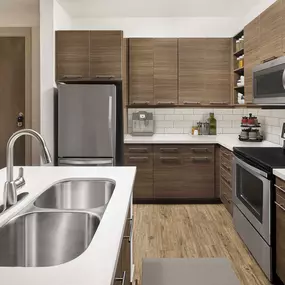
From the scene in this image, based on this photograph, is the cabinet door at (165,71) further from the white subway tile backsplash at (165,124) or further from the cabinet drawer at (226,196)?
the cabinet drawer at (226,196)

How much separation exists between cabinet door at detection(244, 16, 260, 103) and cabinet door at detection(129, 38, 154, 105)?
1392 millimetres

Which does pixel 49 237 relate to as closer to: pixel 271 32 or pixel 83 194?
pixel 83 194

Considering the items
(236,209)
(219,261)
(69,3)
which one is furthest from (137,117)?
(219,261)

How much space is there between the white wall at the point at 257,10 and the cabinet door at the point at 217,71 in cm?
41

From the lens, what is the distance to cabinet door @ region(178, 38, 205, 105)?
5289 millimetres

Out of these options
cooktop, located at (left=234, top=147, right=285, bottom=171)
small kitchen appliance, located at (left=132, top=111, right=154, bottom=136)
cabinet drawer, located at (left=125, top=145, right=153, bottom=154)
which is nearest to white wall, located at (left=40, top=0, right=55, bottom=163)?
cabinet drawer, located at (left=125, top=145, right=153, bottom=154)

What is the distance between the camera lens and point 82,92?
4457 mm

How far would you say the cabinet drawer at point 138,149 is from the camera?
4.98 metres

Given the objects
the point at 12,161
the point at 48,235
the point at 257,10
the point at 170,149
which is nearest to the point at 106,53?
the point at 170,149

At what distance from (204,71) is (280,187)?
3.03 meters

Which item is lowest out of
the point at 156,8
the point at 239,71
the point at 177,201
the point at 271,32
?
the point at 177,201

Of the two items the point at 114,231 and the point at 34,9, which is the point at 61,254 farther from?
the point at 34,9

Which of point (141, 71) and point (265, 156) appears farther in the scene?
point (141, 71)

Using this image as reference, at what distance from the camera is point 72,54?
4656 mm
